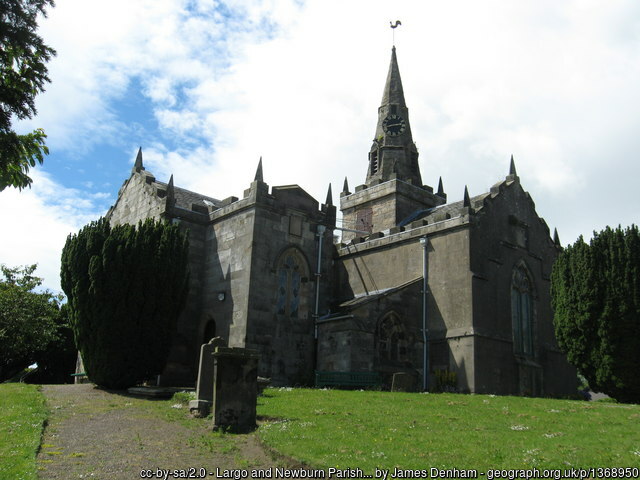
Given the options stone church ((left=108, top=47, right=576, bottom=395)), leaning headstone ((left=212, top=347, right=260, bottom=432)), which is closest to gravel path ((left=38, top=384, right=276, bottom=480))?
leaning headstone ((left=212, top=347, right=260, bottom=432))

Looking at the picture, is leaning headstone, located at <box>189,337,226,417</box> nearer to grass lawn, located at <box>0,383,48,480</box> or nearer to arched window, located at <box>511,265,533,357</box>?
grass lawn, located at <box>0,383,48,480</box>

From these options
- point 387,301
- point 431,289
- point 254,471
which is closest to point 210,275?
point 387,301

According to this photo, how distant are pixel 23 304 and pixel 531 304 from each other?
2611cm

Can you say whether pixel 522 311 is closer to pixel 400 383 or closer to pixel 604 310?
pixel 604 310

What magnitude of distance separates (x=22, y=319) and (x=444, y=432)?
26.8m

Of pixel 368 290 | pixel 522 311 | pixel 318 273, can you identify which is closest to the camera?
pixel 318 273

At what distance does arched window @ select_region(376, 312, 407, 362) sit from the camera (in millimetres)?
26469

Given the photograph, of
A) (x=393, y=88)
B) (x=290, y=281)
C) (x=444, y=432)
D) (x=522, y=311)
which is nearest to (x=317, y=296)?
(x=290, y=281)

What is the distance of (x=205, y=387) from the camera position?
1650cm

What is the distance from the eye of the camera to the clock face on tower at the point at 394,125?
4128 cm

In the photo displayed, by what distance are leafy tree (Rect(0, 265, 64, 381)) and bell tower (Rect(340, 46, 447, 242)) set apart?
18.0 meters

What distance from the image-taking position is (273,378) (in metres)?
25.8

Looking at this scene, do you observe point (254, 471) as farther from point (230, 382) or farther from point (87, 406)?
point (87, 406)

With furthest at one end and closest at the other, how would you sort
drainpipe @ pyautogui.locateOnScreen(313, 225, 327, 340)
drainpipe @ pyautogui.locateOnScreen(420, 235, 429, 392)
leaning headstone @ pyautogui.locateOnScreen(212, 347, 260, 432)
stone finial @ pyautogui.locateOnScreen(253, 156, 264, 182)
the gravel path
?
1. drainpipe @ pyautogui.locateOnScreen(313, 225, 327, 340)
2. stone finial @ pyautogui.locateOnScreen(253, 156, 264, 182)
3. drainpipe @ pyautogui.locateOnScreen(420, 235, 429, 392)
4. leaning headstone @ pyautogui.locateOnScreen(212, 347, 260, 432)
5. the gravel path
